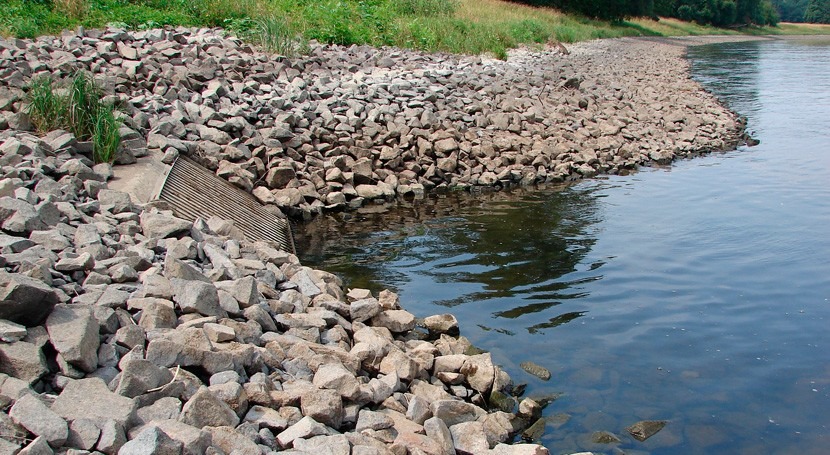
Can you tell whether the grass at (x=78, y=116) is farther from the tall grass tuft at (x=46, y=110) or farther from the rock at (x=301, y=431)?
the rock at (x=301, y=431)

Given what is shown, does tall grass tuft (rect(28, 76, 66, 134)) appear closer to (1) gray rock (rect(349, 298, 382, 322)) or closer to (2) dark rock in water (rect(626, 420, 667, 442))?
(1) gray rock (rect(349, 298, 382, 322))

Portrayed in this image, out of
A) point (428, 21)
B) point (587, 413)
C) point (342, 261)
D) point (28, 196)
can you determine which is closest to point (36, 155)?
point (28, 196)

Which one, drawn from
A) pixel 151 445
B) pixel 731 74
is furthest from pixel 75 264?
pixel 731 74

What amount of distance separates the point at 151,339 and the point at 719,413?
3877mm

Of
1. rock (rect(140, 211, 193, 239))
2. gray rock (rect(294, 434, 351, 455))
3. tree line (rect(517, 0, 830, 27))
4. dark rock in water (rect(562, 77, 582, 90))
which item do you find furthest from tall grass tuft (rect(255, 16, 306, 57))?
tree line (rect(517, 0, 830, 27))

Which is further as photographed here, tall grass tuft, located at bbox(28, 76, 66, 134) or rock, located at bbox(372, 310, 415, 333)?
tall grass tuft, located at bbox(28, 76, 66, 134)

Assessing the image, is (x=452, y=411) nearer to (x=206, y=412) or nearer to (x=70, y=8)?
(x=206, y=412)

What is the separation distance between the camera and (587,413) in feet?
16.8

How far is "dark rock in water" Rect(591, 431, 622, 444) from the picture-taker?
4805mm

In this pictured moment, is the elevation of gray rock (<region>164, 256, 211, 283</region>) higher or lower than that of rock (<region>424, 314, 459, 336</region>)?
higher

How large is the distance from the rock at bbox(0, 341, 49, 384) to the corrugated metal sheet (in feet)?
12.0

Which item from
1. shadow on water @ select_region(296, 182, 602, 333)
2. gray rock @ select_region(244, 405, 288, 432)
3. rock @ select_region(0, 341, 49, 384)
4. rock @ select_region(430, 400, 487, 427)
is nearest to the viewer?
rock @ select_region(0, 341, 49, 384)

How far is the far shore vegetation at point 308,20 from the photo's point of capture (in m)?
13.6

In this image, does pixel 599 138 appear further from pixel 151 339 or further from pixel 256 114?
pixel 151 339
